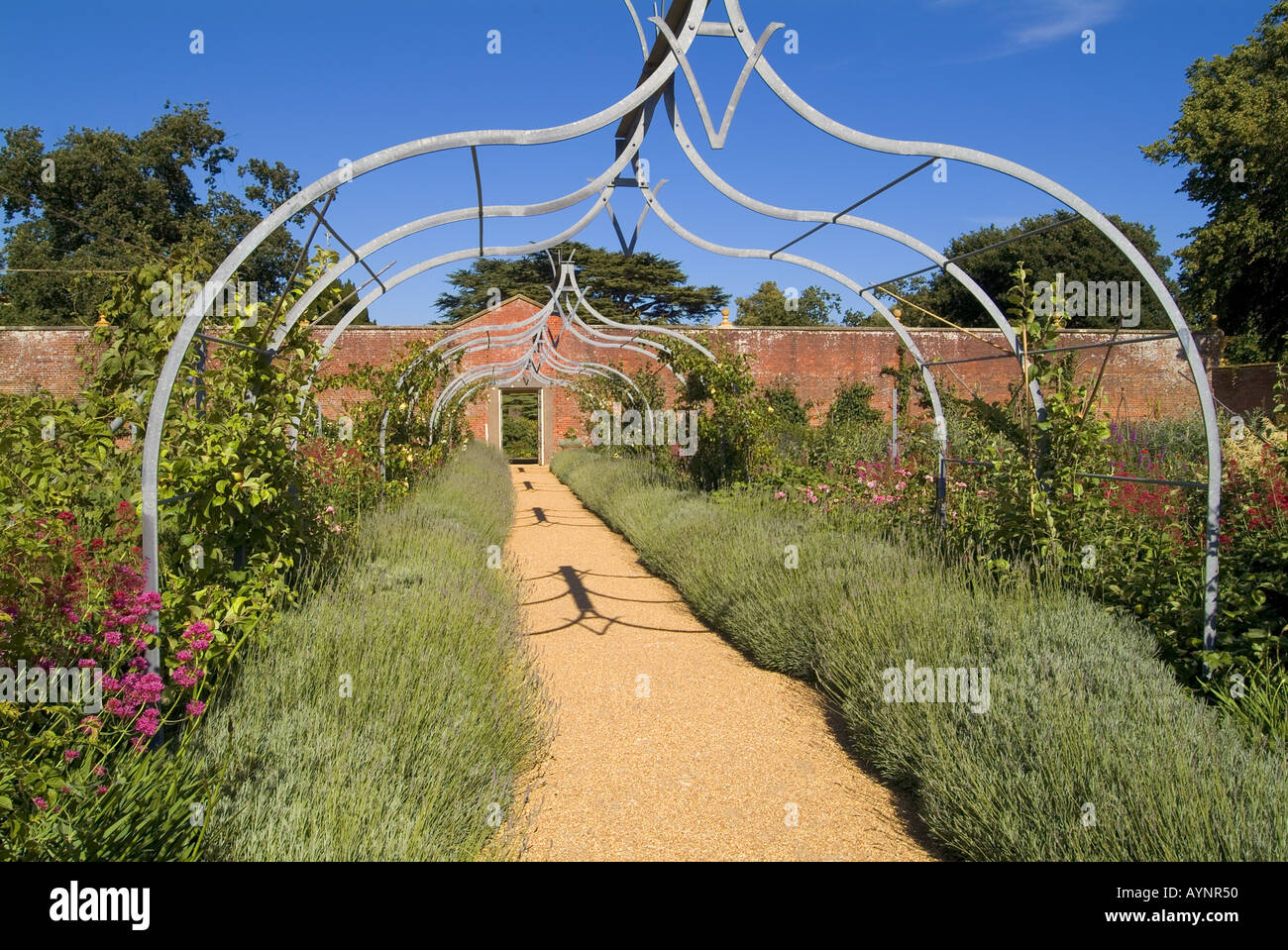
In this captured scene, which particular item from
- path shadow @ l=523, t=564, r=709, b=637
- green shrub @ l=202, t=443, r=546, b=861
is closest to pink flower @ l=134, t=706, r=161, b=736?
green shrub @ l=202, t=443, r=546, b=861

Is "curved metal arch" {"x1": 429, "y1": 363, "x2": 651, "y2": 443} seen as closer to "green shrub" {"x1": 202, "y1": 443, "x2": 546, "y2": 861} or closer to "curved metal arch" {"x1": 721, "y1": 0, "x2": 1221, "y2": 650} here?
"green shrub" {"x1": 202, "y1": 443, "x2": 546, "y2": 861}

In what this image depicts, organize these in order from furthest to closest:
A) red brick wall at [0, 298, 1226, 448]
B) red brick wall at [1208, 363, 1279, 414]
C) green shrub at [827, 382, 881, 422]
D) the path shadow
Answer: red brick wall at [0, 298, 1226, 448] → green shrub at [827, 382, 881, 422] → red brick wall at [1208, 363, 1279, 414] → the path shadow

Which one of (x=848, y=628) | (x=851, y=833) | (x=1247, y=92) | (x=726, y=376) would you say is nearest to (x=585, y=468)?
(x=726, y=376)

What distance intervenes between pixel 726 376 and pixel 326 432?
4.52 metres

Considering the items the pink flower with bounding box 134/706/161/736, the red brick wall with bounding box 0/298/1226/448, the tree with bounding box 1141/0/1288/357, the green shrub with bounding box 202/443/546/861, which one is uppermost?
the tree with bounding box 1141/0/1288/357

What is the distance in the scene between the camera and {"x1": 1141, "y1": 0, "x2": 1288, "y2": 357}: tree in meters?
18.4

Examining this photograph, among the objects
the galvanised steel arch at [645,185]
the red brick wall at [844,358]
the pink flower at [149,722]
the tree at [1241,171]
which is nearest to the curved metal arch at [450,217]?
the galvanised steel arch at [645,185]

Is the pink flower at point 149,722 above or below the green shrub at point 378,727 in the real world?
above

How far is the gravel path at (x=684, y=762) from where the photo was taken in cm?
300

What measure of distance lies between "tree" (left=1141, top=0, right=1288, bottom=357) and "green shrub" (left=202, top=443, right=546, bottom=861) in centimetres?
2103

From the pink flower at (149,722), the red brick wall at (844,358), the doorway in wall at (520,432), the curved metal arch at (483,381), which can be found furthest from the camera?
the doorway in wall at (520,432)

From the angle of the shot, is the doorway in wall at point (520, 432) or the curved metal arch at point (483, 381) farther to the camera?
the doorway in wall at point (520, 432)

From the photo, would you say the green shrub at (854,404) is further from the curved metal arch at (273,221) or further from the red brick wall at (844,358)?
the curved metal arch at (273,221)

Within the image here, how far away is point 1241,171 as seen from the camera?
17828 mm
